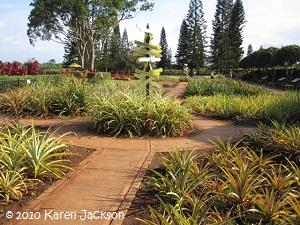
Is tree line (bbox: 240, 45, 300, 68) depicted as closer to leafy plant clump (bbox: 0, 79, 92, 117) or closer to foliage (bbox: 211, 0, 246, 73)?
foliage (bbox: 211, 0, 246, 73)

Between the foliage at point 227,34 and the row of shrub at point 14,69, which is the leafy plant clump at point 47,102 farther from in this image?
the foliage at point 227,34

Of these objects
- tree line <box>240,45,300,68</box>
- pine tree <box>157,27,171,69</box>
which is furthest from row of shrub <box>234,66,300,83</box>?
pine tree <box>157,27,171,69</box>

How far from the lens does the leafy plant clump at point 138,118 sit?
816cm

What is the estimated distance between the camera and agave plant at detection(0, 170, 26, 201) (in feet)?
14.9

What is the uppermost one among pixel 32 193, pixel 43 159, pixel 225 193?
pixel 43 159

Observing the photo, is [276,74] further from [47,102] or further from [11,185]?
[11,185]

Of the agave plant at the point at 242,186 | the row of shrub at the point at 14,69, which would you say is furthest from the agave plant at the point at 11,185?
the row of shrub at the point at 14,69

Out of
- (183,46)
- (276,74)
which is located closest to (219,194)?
(276,74)

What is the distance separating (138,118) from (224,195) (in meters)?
4.03

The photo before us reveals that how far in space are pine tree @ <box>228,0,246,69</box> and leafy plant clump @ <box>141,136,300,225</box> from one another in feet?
197

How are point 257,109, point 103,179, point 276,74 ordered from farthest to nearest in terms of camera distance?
point 276,74 < point 257,109 < point 103,179

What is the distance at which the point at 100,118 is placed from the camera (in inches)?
331

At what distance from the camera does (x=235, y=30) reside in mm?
64812

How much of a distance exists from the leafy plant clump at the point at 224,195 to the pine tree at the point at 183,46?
2374 inches
